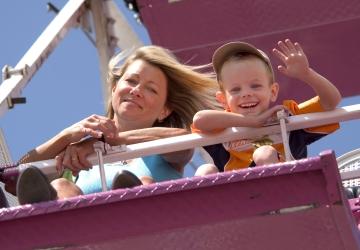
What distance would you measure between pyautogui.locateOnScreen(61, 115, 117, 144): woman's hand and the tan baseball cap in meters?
0.51

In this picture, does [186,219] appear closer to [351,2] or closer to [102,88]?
[102,88]

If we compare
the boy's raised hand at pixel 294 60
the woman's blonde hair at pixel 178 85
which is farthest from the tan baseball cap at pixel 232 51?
the woman's blonde hair at pixel 178 85

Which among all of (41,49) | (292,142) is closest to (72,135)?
(292,142)

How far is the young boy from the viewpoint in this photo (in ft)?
13.3

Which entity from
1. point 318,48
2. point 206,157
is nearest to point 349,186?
point 206,157

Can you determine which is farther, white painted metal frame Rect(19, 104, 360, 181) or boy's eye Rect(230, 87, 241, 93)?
boy's eye Rect(230, 87, 241, 93)

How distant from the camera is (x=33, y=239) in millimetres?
3398

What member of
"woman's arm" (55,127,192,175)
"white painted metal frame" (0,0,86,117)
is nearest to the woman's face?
"woman's arm" (55,127,192,175)

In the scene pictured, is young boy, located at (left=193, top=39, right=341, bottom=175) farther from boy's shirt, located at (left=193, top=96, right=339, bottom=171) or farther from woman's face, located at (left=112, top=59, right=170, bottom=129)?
woman's face, located at (left=112, top=59, right=170, bottom=129)

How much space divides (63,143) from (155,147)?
56cm

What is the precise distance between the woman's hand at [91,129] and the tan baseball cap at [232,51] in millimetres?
510

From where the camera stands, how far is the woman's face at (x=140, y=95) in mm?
4773

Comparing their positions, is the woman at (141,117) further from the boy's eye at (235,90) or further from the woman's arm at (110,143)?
the boy's eye at (235,90)

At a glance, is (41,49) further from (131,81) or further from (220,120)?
(220,120)
